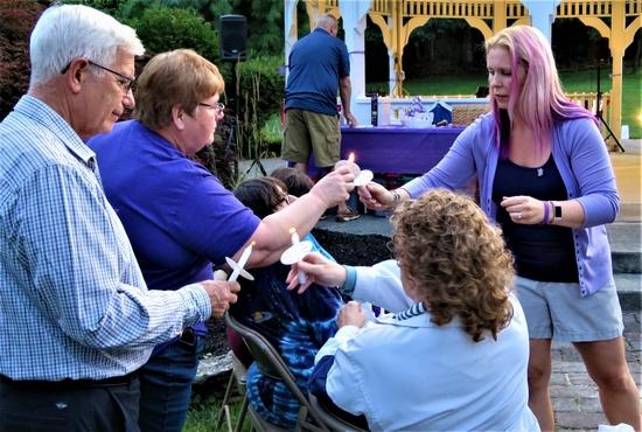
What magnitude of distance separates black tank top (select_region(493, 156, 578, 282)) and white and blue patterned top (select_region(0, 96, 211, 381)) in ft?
5.04

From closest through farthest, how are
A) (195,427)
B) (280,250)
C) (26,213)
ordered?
(26,213), (280,250), (195,427)

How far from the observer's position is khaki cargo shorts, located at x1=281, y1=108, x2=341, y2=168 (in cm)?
790

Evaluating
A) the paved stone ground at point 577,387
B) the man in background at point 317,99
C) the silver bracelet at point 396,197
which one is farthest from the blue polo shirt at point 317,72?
the silver bracelet at point 396,197

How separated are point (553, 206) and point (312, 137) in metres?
5.22

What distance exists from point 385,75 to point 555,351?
28507mm

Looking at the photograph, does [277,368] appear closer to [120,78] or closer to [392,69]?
[120,78]

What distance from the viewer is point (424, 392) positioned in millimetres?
1970

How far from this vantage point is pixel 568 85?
27.5 metres

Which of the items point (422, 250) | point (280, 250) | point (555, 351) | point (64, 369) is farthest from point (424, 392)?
point (555, 351)

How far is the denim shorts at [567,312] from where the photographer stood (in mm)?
2979

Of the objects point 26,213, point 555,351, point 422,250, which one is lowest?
point 555,351

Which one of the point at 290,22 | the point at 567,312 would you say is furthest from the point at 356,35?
the point at 567,312

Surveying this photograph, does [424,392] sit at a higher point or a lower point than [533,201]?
lower

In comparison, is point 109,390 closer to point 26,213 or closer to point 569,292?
point 26,213
